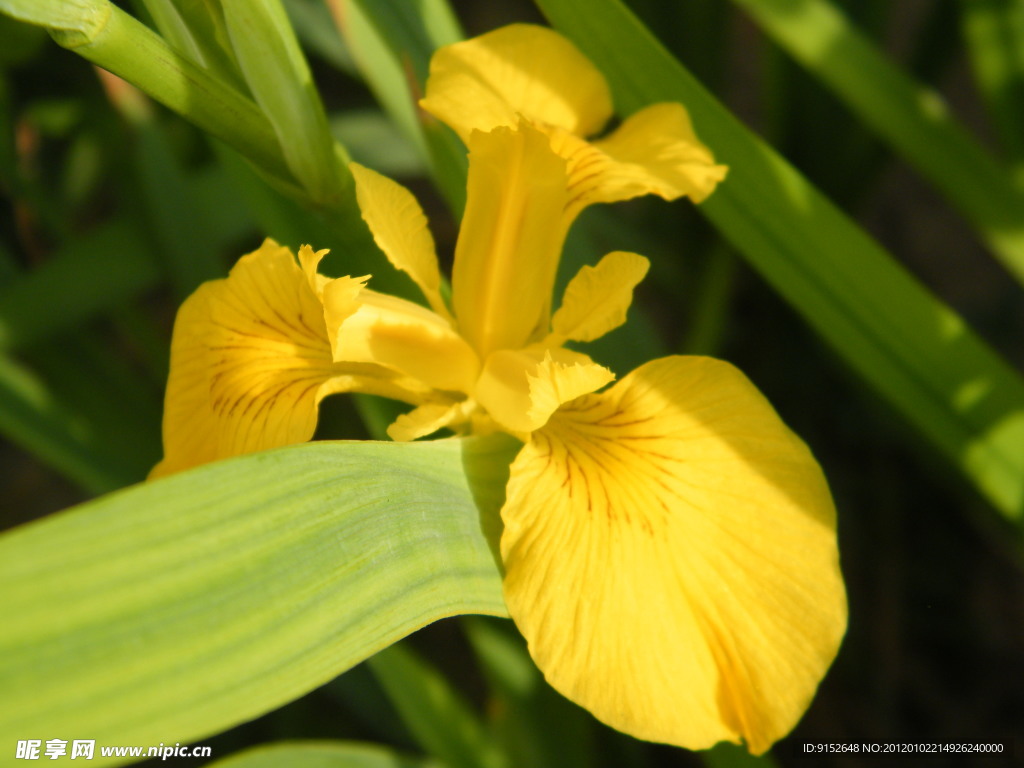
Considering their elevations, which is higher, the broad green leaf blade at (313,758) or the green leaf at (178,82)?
the green leaf at (178,82)

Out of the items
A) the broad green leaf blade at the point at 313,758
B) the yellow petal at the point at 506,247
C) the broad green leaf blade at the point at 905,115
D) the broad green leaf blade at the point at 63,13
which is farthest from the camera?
the broad green leaf blade at the point at 905,115

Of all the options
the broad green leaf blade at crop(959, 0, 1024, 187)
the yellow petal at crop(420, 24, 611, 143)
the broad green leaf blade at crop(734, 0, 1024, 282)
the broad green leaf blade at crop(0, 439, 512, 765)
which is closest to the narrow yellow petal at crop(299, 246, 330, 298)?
the broad green leaf blade at crop(0, 439, 512, 765)

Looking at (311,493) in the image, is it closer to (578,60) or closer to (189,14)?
(189,14)

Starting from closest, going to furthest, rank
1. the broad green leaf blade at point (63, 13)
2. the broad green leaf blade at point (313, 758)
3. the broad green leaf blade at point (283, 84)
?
the broad green leaf blade at point (63, 13) < the broad green leaf blade at point (283, 84) < the broad green leaf blade at point (313, 758)

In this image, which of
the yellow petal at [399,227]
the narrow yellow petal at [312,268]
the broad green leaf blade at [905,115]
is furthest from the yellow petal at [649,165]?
the broad green leaf blade at [905,115]

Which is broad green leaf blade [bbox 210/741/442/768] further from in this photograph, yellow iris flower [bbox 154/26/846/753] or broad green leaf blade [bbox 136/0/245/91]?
broad green leaf blade [bbox 136/0/245/91]

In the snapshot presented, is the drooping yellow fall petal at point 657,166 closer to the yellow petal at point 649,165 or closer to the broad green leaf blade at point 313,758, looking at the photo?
the yellow petal at point 649,165

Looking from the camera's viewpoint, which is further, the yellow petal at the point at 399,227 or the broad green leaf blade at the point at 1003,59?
the broad green leaf blade at the point at 1003,59
